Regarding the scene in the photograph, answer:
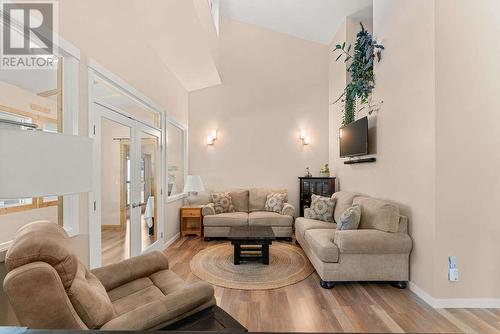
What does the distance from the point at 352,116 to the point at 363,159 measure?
0.91 meters

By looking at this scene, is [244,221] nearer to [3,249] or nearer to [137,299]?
[137,299]

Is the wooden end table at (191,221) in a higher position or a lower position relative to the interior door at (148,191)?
lower

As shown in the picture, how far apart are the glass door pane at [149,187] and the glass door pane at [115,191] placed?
31cm

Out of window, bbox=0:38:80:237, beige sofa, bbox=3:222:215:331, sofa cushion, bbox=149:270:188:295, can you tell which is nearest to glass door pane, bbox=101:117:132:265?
window, bbox=0:38:80:237

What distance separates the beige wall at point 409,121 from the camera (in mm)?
2318

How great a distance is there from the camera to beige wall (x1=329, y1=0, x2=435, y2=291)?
7.61 feet

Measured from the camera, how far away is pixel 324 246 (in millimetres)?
2602

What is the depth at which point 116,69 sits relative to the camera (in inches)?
98.7

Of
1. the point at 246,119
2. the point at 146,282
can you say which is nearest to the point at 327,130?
the point at 246,119

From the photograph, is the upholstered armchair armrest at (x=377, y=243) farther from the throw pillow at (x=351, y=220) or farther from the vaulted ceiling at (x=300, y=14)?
the vaulted ceiling at (x=300, y=14)

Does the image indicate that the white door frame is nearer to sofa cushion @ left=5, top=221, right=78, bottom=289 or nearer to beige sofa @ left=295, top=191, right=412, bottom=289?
sofa cushion @ left=5, top=221, right=78, bottom=289

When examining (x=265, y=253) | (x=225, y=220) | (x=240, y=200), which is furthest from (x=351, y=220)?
(x=240, y=200)

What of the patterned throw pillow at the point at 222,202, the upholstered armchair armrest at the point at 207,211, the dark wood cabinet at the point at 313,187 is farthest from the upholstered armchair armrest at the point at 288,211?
the upholstered armchair armrest at the point at 207,211

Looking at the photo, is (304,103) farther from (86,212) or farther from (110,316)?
(110,316)
